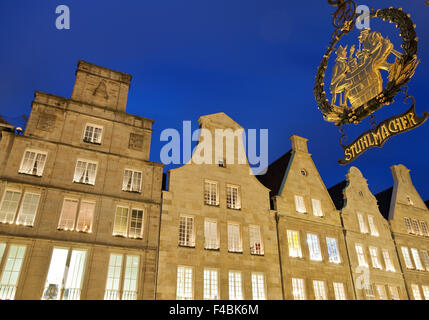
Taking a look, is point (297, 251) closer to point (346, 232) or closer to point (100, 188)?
point (346, 232)

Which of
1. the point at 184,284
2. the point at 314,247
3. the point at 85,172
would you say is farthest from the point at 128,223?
the point at 314,247

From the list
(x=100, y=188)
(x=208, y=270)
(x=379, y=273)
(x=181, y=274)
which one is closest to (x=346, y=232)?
(x=379, y=273)

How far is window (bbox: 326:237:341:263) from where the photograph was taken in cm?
2669

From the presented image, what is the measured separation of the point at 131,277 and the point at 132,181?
5903 millimetres

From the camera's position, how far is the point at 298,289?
24141mm

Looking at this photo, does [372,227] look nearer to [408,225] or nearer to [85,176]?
→ [408,225]

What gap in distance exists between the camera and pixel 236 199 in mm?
25625

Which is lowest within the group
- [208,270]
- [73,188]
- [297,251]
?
[208,270]

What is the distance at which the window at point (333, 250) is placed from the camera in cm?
2669

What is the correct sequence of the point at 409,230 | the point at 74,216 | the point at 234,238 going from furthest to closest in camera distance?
the point at 409,230
the point at 234,238
the point at 74,216

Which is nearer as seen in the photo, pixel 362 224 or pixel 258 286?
pixel 258 286

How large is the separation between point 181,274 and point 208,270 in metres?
1.79

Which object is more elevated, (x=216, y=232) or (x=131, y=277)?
(x=216, y=232)
